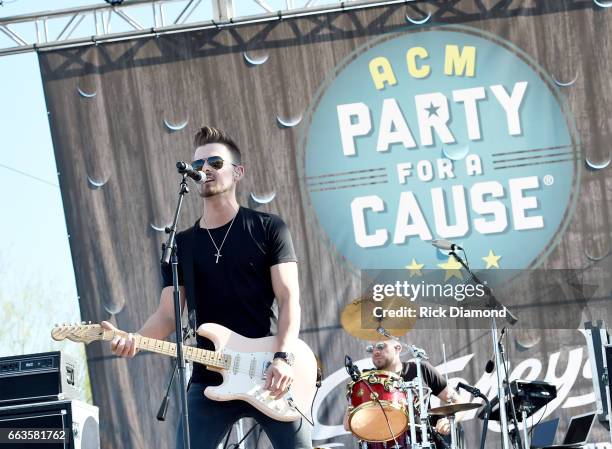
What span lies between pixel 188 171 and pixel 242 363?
3.00 ft

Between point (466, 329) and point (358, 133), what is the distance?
1.88 meters

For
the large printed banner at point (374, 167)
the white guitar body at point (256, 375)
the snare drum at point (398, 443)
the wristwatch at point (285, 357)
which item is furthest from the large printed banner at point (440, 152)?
the wristwatch at point (285, 357)

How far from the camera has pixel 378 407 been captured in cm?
748

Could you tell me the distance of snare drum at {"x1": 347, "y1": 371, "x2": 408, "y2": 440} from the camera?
746 centimetres

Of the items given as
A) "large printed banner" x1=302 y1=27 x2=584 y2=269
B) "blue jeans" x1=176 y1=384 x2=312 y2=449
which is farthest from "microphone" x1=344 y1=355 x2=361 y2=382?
"blue jeans" x1=176 y1=384 x2=312 y2=449

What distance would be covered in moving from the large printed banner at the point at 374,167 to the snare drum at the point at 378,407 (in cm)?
76

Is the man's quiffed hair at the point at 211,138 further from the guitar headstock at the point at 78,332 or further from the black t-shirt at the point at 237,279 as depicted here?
the guitar headstock at the point at 78,332

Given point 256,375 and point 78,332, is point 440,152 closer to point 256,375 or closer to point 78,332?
point 256,375

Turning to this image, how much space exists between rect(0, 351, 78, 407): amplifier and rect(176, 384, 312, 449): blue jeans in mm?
1166

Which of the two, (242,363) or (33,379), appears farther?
(33,379)

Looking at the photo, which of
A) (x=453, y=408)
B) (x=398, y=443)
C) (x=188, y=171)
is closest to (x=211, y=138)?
(x=188, y=171)

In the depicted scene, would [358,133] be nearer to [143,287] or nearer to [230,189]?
[143,287]

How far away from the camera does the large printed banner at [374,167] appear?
8344 mm

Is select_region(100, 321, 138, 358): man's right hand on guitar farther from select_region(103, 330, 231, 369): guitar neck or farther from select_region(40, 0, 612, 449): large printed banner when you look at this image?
select_region(40, 0, 612, 449): large printed banner
